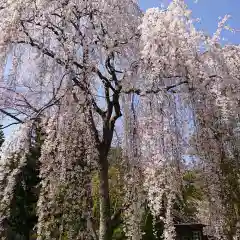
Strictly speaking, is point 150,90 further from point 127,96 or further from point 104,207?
point 104,207

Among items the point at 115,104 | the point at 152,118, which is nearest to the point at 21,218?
the point at 115,104

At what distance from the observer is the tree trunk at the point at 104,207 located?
14.9ft

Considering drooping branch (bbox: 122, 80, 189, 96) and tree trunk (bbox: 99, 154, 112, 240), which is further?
tree trunk (bbox: 99, 154, 112, 240)

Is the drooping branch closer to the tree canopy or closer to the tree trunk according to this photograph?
the tree canopy

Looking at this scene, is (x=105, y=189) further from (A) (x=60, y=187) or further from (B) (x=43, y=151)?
(B) (x=43, y=151)

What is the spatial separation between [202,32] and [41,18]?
2072 mm

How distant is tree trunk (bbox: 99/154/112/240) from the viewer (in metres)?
4.54

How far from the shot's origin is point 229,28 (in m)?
4.64

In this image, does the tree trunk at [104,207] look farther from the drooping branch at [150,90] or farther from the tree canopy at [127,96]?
the drooping branch at [150,90]

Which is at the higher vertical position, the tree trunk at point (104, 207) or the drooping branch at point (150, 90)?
the drooping branch at point (150, 90)

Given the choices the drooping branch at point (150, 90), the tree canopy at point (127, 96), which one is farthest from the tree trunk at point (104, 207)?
the drooping branch at point (150, 90)

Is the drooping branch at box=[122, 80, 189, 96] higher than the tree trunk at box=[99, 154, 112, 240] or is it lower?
higher

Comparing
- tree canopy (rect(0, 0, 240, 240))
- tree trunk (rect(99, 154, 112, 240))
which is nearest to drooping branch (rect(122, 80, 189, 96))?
tree canopy (rect(0, 0, 240, 240))

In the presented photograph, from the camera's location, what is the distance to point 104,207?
4629 millimetres
